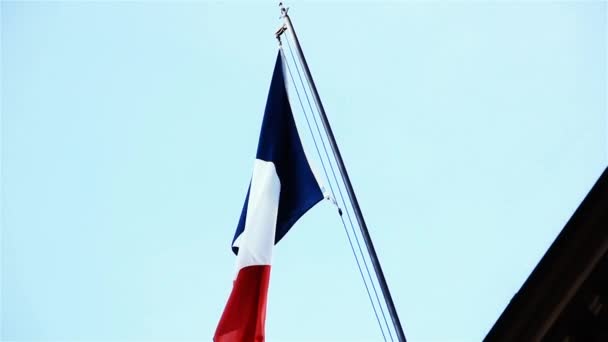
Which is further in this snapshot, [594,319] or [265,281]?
[265,281]

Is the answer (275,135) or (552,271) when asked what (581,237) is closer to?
(552,271)

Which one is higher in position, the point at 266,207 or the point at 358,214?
the point at 266,207

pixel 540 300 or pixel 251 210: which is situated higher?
pixel 251 210

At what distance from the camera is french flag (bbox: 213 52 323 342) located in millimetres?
10914

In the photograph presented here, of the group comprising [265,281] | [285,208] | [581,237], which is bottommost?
[581,237]

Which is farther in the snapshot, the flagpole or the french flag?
the french flag

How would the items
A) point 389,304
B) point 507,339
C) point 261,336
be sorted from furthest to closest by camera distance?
point 261,336
point 389,304
point 507,339

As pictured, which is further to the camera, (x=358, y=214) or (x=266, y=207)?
(x=266, y=207)

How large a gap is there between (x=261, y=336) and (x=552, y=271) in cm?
422

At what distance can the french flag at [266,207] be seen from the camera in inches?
430

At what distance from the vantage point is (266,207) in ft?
38.2

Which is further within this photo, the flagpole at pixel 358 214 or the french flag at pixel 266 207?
the french flag at pixel 266 207

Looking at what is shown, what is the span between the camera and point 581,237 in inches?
343

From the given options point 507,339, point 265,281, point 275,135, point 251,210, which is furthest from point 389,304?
point 275,135
